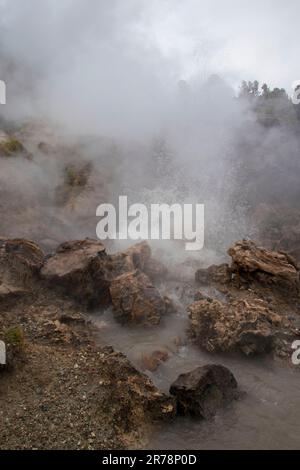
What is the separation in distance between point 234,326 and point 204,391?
2179 millimetres

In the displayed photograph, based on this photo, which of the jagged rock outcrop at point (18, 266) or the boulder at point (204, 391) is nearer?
the boulder at point (204, 391)

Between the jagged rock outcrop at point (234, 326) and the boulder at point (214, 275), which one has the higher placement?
the boulder at point (214, 275)

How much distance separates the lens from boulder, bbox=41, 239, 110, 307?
32.9ft

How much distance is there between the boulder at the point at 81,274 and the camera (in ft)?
32.9

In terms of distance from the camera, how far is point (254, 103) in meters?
24.0

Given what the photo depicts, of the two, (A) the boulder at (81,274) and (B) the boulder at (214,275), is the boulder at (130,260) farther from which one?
(B) the boulder at (214,275)

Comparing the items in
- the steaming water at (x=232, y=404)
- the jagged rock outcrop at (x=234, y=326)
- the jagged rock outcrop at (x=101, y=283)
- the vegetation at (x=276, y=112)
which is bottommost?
the steaming water at (x=232, y=404)

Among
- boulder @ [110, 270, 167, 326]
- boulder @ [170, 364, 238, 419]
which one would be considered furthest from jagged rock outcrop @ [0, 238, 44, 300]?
boulder @ [170, 364, 238, 419]

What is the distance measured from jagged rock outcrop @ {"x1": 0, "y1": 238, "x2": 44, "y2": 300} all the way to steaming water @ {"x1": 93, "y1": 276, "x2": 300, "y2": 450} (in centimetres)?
172

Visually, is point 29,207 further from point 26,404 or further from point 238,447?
point 238,447

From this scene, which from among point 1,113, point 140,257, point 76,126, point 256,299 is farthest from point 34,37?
point 256,299

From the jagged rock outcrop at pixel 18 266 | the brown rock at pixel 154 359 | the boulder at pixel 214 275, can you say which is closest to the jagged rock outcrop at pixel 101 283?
the jagged rock outcrop at pixel 18 266

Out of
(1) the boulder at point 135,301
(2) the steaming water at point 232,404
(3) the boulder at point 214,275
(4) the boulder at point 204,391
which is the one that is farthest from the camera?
(3) the boulder at point 214,275

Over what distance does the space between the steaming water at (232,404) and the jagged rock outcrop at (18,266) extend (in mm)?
1724
